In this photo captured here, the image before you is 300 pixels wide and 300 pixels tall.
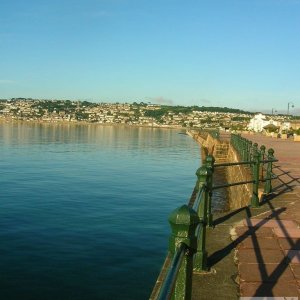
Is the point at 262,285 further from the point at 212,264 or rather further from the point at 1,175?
the point at 1,175

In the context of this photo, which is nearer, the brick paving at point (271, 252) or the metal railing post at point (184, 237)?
the metal railing post at point (184, 237)

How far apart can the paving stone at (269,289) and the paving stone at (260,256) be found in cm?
70

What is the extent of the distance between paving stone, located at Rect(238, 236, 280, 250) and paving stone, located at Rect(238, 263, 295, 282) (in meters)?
0.78

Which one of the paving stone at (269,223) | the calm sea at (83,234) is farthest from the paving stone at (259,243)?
the calm sea at (83,234)

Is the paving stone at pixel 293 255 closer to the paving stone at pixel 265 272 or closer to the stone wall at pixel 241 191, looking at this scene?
the paving stone at pixel 265 272

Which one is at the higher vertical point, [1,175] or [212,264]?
[212,264]

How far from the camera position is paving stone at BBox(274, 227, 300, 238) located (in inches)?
280

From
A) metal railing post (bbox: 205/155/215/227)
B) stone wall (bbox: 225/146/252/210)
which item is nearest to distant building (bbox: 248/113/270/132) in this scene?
stone wall (bbox: 225/146/252/210)

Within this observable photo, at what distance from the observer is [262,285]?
5.14 meters

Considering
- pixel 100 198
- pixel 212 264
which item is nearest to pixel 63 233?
pixel 100 198

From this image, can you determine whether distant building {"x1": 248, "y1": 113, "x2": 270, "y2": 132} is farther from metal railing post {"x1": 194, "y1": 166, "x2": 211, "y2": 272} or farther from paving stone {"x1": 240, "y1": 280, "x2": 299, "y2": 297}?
paving stone {"x1": 240, "y1": 280, "x2": 299, "y2": 297}

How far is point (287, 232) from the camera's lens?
735 cm

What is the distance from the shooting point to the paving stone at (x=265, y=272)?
210 inches

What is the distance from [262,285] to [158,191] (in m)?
20.8
